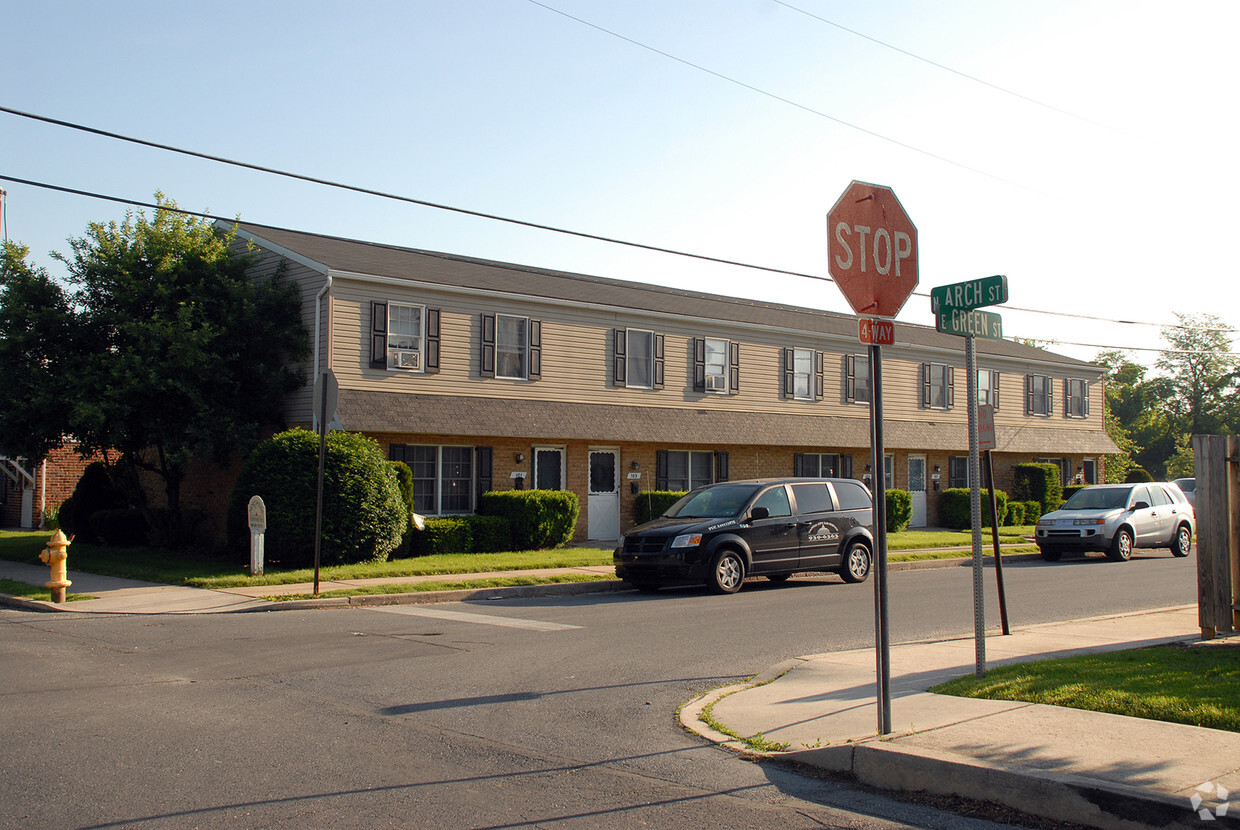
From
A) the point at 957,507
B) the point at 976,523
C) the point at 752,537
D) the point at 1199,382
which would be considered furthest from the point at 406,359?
the point at 1199,382

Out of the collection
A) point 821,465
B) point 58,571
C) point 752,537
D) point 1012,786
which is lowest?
point 1012,786

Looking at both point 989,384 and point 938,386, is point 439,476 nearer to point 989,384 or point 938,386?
point 938,386

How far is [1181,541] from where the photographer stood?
23469 millimetres

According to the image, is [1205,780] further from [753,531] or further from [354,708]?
[753,531]

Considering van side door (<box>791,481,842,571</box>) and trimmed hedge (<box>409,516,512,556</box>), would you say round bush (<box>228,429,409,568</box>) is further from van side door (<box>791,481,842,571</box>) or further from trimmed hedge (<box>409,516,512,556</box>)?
van side door (<box>791,481,842,571</box>)

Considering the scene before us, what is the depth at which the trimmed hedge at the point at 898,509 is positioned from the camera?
2822cm

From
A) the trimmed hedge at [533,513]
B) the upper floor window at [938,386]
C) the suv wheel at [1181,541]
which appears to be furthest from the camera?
the upper floor window at [938,386]

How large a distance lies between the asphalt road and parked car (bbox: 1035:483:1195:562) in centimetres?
876

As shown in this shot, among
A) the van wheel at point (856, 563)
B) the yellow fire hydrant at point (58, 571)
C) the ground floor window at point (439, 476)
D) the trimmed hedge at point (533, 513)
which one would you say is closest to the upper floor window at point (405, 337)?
the ground floor window at point (439, 476)

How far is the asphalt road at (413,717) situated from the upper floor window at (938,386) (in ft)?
65.5

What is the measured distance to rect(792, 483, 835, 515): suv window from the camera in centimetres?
1669

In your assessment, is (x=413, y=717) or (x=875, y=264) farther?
(x=413, y=717)

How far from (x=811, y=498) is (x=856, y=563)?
4.93 ft
